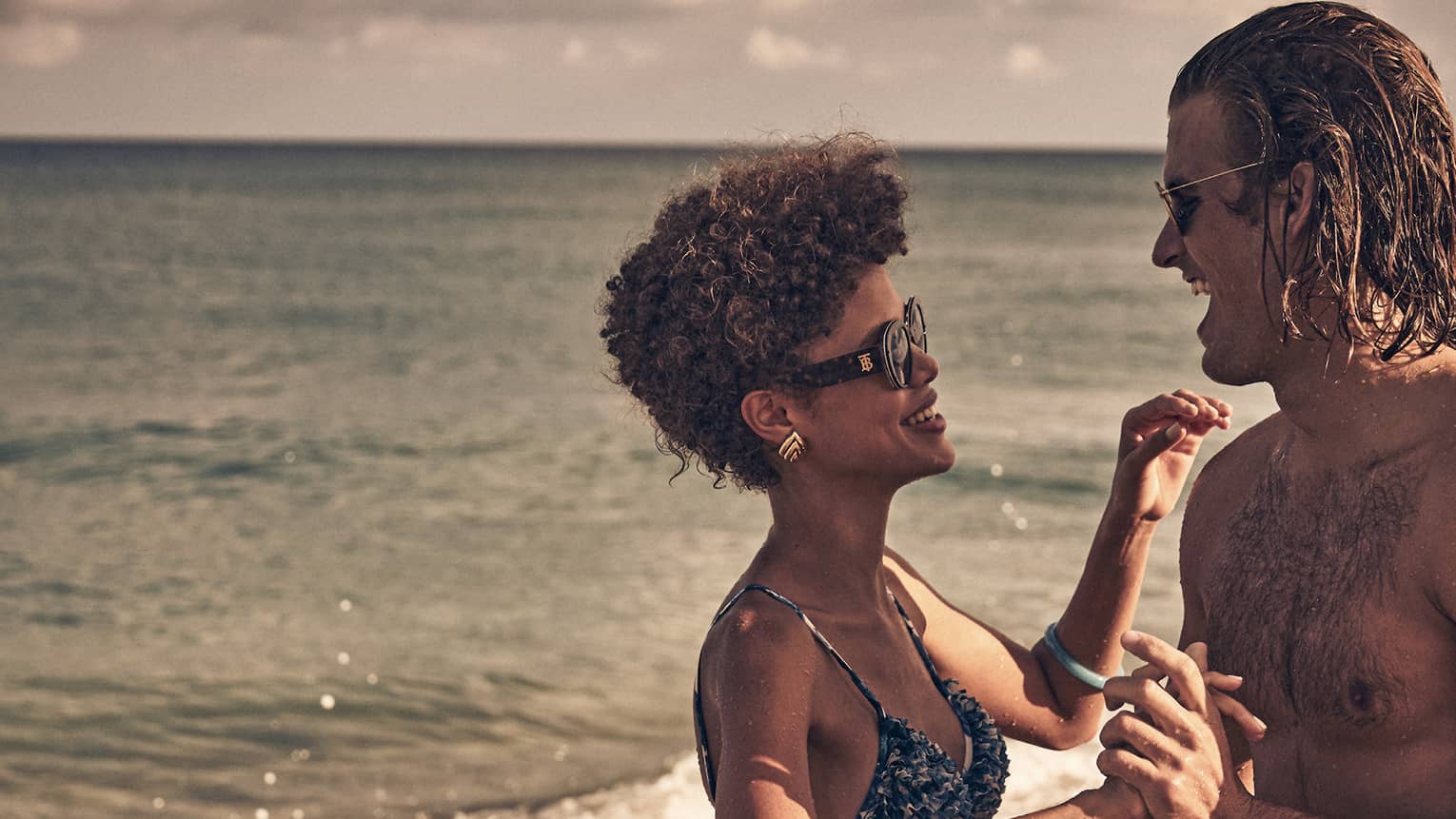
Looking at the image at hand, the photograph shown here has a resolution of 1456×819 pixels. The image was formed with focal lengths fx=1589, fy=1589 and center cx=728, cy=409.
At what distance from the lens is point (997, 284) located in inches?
1519

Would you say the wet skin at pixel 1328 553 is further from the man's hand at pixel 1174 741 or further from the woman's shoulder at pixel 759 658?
the woman's shoulder at pixel 759 658

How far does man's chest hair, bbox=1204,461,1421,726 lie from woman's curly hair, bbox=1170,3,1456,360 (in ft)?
0.97

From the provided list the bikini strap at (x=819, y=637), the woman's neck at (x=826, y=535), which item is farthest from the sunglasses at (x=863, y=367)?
the bikini strap at (x=819, y=637)

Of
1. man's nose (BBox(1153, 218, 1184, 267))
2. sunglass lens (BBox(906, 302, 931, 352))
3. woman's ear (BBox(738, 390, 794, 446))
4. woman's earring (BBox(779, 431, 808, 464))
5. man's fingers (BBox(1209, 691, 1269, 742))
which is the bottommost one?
man's fingers (BBox(1209, 691, 1269, 742))

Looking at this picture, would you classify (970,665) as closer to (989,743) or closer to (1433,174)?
(989,743)

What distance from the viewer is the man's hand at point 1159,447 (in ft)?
11.3

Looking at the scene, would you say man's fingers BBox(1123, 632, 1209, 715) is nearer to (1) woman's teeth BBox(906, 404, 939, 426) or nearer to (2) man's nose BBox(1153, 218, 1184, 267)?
(1) woman's teeth BBox(906, 404, 939, 426)

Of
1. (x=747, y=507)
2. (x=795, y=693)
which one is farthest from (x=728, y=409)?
(x=747, y=507)

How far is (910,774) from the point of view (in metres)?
3.03

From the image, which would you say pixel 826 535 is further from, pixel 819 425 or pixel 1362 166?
pixel 1362 166

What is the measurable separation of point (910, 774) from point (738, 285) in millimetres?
1006

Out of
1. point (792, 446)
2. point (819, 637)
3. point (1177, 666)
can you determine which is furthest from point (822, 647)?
point (1177, 666)

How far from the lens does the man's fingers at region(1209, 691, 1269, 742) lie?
9.57ft

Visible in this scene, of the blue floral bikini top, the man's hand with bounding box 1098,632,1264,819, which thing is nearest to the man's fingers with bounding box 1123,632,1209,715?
the man's hand with bounding box 1098,632,1264,819
